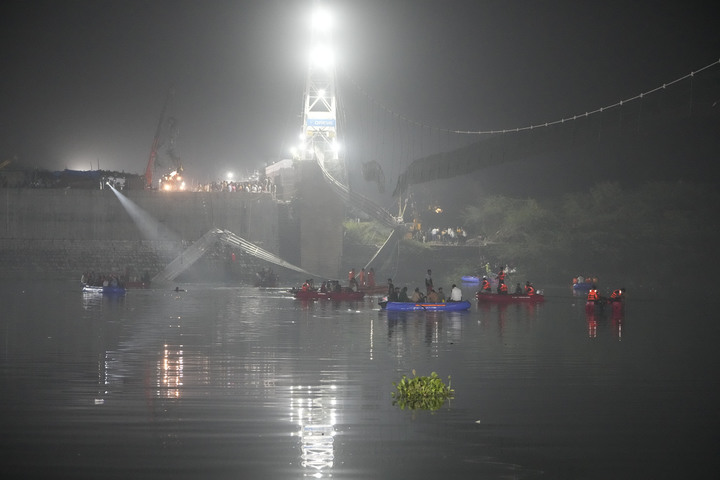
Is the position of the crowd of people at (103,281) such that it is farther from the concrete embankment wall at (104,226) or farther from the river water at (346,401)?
the river water at (346,401)

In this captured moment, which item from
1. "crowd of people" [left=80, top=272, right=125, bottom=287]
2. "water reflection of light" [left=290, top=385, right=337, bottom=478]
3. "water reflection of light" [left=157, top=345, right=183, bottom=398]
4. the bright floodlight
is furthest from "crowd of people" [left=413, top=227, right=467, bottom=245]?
"water reflection of light" [left=290, top=385, right=337, bottom=478]

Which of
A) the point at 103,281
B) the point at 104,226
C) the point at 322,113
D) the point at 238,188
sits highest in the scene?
the point at 322,113

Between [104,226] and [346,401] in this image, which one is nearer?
[346,401]

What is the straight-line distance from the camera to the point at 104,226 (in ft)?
208

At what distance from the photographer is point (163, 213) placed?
6381cm

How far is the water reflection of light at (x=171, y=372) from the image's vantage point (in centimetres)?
1652

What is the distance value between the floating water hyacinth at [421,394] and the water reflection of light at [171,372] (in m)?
3.82

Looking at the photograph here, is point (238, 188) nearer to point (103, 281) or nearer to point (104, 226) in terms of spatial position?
point (104, 226)

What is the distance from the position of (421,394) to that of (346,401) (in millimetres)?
1291

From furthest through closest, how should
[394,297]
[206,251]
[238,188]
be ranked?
[238,188], [206,251], [394,297]

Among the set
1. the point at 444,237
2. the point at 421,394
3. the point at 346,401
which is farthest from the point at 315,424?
the point at 444,237

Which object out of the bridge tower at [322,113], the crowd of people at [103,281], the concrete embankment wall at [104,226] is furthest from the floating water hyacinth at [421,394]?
the bridge tower at [322,113]

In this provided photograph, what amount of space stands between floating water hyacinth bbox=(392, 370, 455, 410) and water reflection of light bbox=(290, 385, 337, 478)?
1136 mm

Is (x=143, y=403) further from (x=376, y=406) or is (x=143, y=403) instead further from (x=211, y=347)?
(x=211, y=347)
